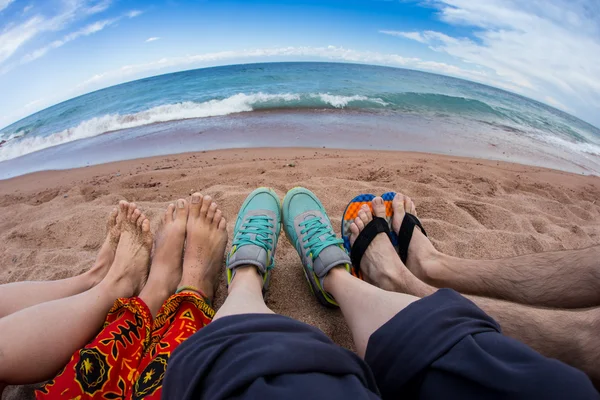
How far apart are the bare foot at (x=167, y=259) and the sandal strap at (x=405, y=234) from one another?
125 cm

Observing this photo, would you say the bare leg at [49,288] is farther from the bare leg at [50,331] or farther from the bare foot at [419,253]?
the bare foot at [419,253]

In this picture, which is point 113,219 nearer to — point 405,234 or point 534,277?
point 405,234

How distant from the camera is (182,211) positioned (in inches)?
73.8

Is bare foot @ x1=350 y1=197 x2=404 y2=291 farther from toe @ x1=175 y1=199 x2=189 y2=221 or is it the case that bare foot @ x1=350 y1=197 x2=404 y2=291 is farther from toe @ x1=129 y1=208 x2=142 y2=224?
toe @ x1=129 y1=208 x2=142 y2=224

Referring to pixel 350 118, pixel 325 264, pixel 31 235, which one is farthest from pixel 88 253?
pixel 350 118

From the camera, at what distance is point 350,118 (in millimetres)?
6691

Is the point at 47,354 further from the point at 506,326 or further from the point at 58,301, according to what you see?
the point at 506,326

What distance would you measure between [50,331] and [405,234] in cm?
165

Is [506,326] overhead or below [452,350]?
below

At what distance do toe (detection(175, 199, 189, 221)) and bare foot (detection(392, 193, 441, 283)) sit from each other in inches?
52.2

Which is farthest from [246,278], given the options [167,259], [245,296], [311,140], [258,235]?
[311,140]

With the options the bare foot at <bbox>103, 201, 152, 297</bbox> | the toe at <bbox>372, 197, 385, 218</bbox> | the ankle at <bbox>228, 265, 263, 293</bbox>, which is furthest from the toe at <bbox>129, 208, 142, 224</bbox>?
the toe at <bbox>372, 197, 385, 218</bbox>

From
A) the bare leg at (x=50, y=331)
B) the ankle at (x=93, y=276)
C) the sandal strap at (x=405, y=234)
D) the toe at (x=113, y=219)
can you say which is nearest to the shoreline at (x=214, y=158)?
the toe at (x=113, y=219)

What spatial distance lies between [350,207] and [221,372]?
140 cm
